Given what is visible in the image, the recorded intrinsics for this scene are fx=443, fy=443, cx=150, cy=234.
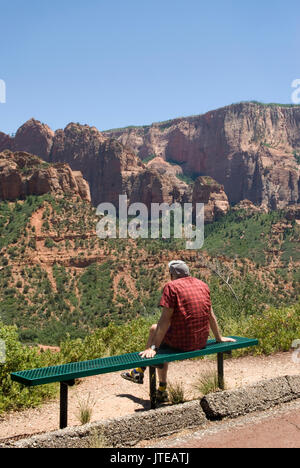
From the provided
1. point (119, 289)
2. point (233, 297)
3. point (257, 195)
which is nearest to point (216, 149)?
point (257, 195)

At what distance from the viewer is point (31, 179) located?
5016 cm

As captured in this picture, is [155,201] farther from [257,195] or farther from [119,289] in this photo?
[119,289]

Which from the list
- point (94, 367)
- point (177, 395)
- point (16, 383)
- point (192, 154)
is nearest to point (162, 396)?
point (177, 395)

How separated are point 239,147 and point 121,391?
126566mm

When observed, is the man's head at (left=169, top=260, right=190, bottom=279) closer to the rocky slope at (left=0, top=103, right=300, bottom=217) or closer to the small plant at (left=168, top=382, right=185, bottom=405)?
the small plant at (left=168, top=382, right=185, bottom=405)

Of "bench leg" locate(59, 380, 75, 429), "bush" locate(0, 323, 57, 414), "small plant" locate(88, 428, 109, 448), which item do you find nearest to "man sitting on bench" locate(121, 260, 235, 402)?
"bench leg" locate(59, 380, 75, 429)

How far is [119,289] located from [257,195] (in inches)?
3224

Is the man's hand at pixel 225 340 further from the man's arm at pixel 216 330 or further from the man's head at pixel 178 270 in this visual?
the man's head at pixel 178 270

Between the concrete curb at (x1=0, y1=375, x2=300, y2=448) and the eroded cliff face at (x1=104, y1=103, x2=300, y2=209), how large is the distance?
111857mm

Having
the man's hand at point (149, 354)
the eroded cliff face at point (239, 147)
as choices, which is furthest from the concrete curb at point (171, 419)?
the eroded cliff face at point (239, 147)

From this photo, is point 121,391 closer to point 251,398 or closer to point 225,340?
point 225,340

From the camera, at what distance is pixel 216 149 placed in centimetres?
13325

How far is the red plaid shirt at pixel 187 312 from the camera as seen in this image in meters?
4.85

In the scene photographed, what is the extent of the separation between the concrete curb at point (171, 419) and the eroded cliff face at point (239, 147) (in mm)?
111857
